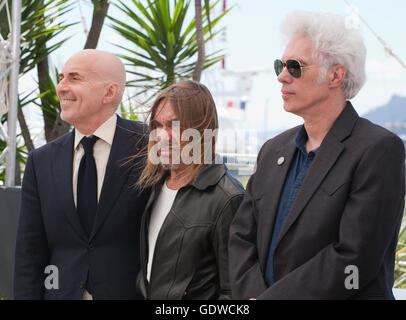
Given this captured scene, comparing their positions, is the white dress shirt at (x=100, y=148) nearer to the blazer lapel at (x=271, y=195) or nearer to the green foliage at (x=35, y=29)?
the blazer lapel at (x=271, y=195)

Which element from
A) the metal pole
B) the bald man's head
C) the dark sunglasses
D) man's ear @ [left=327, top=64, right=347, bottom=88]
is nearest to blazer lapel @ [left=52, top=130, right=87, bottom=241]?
the bald man's head

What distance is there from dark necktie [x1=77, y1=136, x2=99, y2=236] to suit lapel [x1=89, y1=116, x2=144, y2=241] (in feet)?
0.14

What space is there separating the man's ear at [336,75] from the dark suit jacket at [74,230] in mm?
723

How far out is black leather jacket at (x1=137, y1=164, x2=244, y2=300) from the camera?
Answer: 5.55ft

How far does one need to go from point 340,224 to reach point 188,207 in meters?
0.49

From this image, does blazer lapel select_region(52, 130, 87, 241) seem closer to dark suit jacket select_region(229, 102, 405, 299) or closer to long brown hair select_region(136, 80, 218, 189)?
long brown hair select_region(136, 80, 218, 189)

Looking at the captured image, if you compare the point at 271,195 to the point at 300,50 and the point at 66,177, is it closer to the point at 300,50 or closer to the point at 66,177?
the point at 300,50

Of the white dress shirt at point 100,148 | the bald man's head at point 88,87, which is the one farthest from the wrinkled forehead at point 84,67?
the white dress shirt at point 100,148

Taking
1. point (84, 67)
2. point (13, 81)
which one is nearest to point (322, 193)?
point (84, 67)

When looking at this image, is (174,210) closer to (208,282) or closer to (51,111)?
(208,282)

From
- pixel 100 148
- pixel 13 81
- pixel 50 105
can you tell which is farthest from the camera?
pixel 50 105

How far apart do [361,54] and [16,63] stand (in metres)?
2.71

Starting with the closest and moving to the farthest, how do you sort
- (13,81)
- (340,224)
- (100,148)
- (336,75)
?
(340,224) → (336,75) → (100,148) → (13,81)

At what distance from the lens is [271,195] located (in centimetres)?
166
